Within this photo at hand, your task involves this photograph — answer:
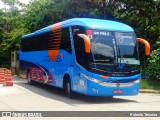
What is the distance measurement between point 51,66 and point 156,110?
7.21 meters

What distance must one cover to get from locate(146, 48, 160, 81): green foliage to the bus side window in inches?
309

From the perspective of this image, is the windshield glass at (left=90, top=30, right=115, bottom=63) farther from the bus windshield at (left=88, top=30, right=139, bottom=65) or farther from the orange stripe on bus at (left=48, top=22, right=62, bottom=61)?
the orange stripe on bus at (left=48, top=22, right=62, bottom=61)

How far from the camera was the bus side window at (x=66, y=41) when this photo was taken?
15.1 meters

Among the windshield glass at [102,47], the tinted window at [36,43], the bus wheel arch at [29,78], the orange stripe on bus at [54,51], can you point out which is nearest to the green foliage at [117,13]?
the tinted window at [36,43]

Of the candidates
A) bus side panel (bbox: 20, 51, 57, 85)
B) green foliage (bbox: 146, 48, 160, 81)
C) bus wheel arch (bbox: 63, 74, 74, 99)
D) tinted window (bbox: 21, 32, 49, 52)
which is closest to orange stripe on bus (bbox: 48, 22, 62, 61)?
bus side panel (bbox: 20, 51, 57, 85)

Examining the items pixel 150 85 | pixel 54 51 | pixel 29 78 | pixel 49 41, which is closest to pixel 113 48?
pixel 54 51

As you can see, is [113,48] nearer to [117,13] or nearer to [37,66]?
[37,66]

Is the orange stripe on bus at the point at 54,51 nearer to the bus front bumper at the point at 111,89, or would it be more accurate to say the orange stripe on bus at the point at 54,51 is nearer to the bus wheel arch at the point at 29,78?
the bus front bumper at the point at 111,89

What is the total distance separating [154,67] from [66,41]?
810 cm


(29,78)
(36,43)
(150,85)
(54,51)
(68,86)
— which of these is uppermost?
(36,43)

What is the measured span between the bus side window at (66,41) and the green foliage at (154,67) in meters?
7.84

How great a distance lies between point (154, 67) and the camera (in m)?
21.5

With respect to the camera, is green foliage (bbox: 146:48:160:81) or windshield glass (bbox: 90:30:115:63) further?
green foliage (bbox: 146:48:160:81)

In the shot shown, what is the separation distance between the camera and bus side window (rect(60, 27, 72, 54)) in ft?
49.6
